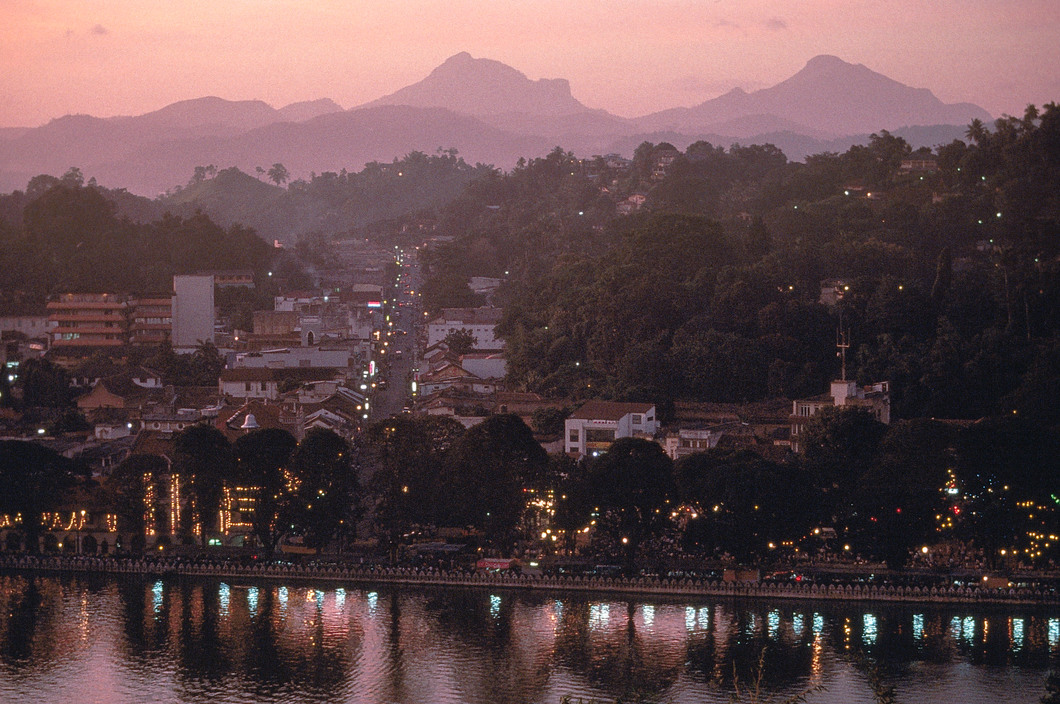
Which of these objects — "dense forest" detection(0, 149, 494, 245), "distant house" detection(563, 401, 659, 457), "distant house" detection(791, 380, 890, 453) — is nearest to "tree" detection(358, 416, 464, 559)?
"distant house" detection(563, 401, 659, 457)

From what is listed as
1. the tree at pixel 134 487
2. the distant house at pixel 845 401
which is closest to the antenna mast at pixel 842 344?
the distant house at pixel 845 401

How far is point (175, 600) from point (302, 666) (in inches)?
214

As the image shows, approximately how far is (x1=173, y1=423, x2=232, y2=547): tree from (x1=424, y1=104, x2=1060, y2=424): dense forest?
12.2m

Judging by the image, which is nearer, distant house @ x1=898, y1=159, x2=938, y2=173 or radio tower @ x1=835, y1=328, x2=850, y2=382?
radio tower @ x1=835, y1=328, x2=850, y2=382

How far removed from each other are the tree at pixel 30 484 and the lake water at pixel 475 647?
6.32 ft

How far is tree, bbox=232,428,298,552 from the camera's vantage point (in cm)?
2898

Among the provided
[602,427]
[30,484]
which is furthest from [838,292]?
[30,484]

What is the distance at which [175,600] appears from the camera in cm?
2681

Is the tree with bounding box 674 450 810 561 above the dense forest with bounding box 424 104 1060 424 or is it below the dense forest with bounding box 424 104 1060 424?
below

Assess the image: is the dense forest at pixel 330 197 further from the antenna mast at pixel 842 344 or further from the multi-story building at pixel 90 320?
the antenna mast at pixel 842 344

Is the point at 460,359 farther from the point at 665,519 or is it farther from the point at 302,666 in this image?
the point at 302,666

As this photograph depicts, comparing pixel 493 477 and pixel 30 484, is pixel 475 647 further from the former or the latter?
pixel 30 484

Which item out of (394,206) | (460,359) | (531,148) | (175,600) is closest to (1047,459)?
(175,600)

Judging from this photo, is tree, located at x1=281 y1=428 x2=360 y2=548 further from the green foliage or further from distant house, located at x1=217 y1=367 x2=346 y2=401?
the green foliage
